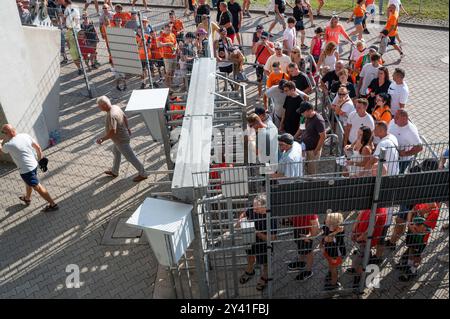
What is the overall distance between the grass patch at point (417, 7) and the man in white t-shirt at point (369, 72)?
8.36 meters

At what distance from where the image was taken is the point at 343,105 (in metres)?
8.27

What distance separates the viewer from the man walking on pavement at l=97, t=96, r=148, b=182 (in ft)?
27.3

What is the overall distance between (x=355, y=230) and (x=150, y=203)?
8.96 ft

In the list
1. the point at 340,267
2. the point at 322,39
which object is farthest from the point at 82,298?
the point at 322,39

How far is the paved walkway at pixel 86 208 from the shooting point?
7.02 meters

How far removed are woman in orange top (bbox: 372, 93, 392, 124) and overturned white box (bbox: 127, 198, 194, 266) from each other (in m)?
4.08

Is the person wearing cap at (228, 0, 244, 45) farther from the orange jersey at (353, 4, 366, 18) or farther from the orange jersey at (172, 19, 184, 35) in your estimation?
the orange jersey at (353, 4, 366, 18)

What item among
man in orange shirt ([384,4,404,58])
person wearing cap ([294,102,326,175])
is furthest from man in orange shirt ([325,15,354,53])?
person wearing cap ([294,102,326,175])

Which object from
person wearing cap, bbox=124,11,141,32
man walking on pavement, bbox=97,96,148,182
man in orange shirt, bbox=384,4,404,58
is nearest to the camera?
man walking on pavement, bbox=97,96,148,182

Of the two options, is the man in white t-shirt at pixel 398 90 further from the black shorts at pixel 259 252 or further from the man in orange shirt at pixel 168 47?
the man in orange shirt at pixel 168 47

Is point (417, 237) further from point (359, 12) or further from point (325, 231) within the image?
point (359, 12)

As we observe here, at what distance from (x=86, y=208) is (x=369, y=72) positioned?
587 cm

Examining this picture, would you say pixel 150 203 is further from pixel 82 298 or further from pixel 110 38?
pixel 110 38

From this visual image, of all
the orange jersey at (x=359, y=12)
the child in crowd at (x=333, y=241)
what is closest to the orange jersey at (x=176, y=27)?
the orange jersey at (x=359, y=12)
